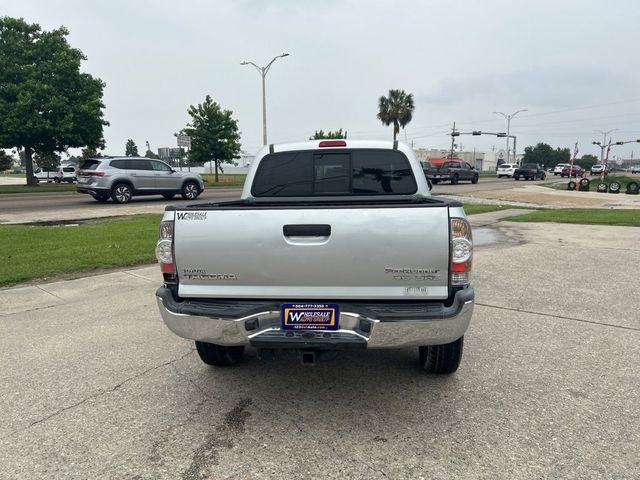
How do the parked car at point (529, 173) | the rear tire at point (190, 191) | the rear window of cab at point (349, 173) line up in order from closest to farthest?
the rear window of cab at point (349, 173)
the rear tire at point (190, 191)
the parked car at point (529, 173)

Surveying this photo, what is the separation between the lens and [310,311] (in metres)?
2.88

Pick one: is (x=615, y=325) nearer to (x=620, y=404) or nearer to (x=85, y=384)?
(x=620, y=404)

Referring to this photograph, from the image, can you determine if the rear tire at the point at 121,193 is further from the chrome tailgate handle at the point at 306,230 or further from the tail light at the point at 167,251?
the chrome tailgate handle at the point at 306,230

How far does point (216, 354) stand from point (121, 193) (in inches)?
651

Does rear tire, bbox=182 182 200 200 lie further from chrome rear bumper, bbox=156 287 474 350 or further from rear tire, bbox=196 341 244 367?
chrome rear bumper, bbox=156 287 474 350

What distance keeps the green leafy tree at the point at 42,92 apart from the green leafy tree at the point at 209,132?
339 inches

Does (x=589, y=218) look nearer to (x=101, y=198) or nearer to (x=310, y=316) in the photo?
(x=310, y=316)

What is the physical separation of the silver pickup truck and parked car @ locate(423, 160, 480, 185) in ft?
106

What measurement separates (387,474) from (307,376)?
131cm

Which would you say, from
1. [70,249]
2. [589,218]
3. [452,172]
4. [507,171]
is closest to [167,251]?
[70,249]

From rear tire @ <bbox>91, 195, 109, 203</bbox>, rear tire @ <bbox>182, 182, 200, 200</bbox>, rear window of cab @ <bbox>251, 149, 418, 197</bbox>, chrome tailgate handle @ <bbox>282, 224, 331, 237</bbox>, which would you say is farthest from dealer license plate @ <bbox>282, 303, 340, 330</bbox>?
rear tire @ <bbox>182, 182, 200, 200</bbox>

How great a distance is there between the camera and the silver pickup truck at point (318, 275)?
2773mm

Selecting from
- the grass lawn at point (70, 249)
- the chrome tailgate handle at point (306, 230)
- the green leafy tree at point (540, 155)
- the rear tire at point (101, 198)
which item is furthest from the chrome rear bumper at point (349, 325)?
the green leafy tree at point (540, 155)

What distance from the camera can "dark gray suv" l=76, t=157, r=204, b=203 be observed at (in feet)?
58.7
